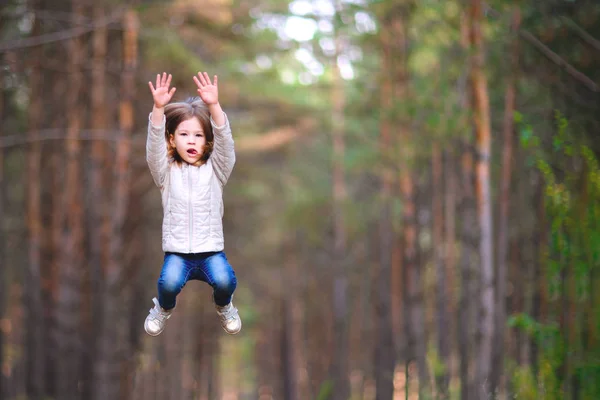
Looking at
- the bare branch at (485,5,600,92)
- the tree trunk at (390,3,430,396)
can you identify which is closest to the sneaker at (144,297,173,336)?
the bare branch at (485,5,600,92)

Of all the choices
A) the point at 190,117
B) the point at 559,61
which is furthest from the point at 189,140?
the point at 559,61

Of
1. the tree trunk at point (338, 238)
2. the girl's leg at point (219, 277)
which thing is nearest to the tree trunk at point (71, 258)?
the tree trunk at point (338, 238)

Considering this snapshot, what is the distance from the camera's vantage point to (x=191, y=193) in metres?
3.74

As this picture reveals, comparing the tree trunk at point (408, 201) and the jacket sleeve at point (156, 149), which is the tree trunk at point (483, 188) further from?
the jacket sleeve at point (156, 149)

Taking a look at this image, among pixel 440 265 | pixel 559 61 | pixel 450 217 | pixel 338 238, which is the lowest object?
pixel 440 265

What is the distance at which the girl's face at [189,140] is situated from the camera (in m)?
3.80

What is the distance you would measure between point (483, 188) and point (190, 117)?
11246mm

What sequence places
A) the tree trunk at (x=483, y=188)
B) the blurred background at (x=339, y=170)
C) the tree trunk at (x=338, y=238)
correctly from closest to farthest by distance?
the blurred background at (x=339, y=170)
the tree trunk at (x=483, y=188)
the tree trunk at (x=338, y=238)

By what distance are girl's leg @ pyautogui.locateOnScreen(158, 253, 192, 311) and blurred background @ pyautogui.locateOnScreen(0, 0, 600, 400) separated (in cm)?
491

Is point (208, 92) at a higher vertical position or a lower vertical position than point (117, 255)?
higher

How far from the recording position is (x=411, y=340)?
1877 cm

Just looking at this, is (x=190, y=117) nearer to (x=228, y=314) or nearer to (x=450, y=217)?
(x=228, y=314)

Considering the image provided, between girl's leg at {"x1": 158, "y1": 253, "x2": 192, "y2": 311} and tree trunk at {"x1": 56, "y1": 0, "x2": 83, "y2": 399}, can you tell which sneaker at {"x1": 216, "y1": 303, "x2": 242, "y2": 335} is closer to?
girl's leg at {"x1": 158, "y1": 253, "x2": 192, "y2": 311}

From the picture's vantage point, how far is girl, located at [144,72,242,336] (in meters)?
3.66
